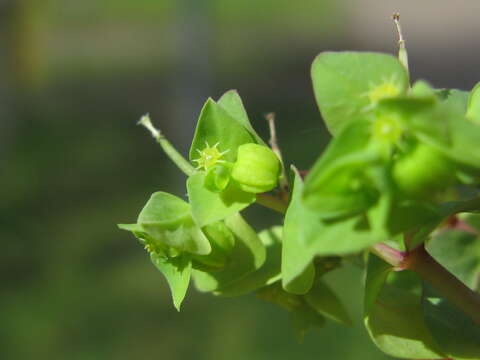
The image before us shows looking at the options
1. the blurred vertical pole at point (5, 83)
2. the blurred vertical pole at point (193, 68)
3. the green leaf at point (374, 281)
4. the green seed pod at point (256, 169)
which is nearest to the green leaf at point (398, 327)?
the green leaf at point (374, 281)

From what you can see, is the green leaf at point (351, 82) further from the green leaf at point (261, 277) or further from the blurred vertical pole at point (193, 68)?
the blurred vertical pole at point (193, 68)

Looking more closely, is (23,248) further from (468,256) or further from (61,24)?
(61,24)

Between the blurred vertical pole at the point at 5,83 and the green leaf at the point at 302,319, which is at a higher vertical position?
the green leaf at the point at 302,319

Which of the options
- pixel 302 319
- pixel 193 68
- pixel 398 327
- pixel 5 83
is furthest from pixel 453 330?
pixel 5 83

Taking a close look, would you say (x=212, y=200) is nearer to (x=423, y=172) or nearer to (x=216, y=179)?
(x=216, y=179)

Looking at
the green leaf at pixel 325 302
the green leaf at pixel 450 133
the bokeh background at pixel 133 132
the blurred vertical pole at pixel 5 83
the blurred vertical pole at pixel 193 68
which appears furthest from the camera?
the blurred vertical pole at pixel 5 83

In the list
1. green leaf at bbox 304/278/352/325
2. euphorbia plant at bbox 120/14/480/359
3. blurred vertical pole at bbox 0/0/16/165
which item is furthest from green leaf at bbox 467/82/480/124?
blurred vertical pole at bbox 0/0/16/165
